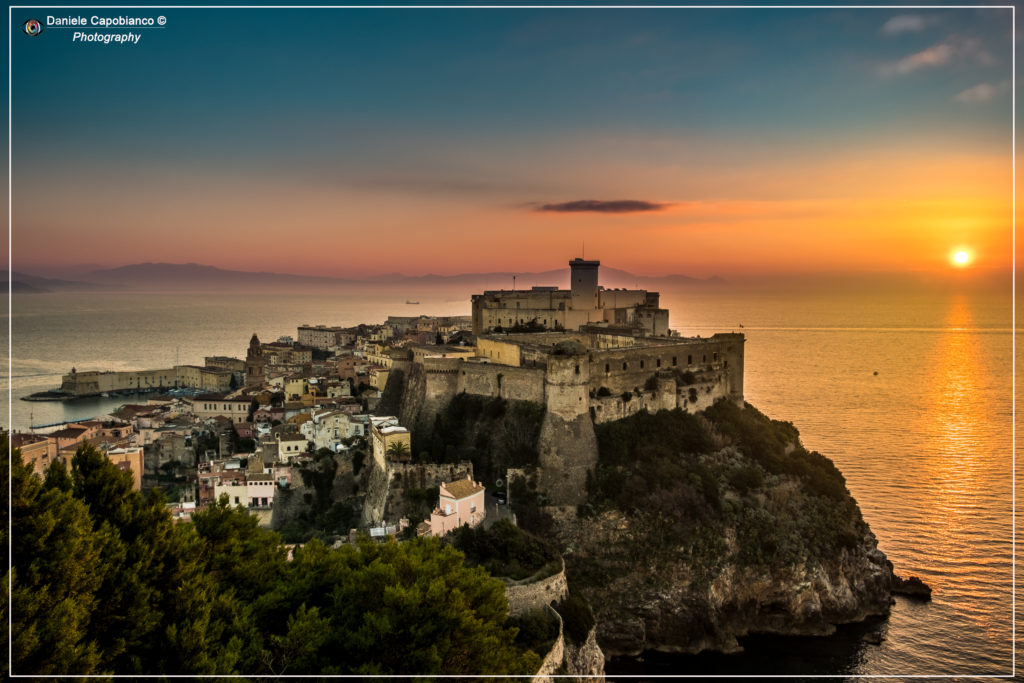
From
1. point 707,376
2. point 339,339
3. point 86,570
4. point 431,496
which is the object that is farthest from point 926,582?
point 339,339

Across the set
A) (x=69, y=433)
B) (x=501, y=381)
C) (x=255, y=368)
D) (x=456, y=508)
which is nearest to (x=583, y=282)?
(x=501, y=381)

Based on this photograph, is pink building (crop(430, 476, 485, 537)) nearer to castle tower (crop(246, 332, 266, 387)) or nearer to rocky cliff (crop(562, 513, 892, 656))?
rocky cliff (crop(562, 513, 892, 656))

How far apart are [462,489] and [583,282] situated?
54.1 feet

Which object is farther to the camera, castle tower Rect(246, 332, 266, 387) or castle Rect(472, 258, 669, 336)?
castle tower Rect(246, 332, 266, 387)

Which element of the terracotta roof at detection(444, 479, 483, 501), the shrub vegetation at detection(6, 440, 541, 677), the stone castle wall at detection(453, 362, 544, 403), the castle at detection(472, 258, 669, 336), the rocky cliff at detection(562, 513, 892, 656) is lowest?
the rocky cliff at detection(562, 513, 892, 656)

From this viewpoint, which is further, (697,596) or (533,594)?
(697,596)

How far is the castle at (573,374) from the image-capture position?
2266 cm

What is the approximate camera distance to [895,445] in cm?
3825

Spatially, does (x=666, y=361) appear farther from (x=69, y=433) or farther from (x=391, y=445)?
(x=69, y=433)

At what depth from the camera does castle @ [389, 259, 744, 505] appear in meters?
22.7

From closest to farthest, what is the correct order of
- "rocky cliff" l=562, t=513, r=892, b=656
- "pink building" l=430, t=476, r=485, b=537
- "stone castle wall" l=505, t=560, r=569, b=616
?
"stone castle wall" l=505, t=560, r=569, b=616
"pink building" l=430, t=476, r=485, b=537
"rocky cliff" l=562, t=513, r=892, b=656

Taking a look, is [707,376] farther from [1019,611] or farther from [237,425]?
[237,425]

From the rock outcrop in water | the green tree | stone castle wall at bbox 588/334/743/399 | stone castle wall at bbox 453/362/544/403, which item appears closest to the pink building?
the green tree

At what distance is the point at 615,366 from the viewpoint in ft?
80.9
